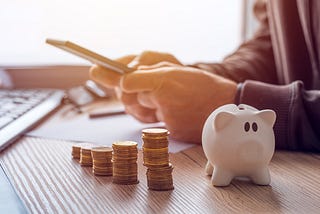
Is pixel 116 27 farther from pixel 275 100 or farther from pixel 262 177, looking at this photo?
pixel 262 177

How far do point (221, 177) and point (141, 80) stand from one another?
0.78 feet

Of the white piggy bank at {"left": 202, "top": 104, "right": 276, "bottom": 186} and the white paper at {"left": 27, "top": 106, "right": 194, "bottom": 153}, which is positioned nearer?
the white piggy bank at {"left": 202, "top": 104, "right": 276, "bottom": 186}

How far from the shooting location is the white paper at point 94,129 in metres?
0.79

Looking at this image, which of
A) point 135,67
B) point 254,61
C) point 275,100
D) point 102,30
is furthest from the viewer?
point 102,30

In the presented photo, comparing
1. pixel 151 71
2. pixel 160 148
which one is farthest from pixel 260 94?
pixel 160 148

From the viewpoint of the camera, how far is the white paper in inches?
31.0

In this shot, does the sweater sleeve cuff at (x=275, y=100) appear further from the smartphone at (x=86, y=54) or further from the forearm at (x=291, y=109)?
the smartphone at (x=86, y=54)

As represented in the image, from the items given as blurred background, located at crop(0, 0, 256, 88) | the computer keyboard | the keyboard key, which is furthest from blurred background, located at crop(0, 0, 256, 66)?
the keyboard key

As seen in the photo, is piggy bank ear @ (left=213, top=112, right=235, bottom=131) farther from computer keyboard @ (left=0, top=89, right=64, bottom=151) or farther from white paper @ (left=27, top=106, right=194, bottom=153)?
computer keyboard @ (left=0, top=89, right=64, bottom=151)

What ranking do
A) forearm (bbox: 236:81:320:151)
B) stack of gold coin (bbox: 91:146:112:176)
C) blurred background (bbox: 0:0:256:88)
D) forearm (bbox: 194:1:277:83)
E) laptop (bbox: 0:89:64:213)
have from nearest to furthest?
1. laptop (bbox: 0:89:64:213)
2. stack of gold coin (bbox: 91:146:112:176)
3. forearm (bbox: 236:81:320:151)
4. forearm (bbox: 194:1:277:83)
5. blurred background (bbox: 0:0:256:88)

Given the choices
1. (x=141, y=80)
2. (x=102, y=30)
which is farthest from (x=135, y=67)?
(x=102, y=30)

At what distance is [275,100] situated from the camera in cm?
73

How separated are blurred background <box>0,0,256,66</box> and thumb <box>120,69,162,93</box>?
26.8 inches

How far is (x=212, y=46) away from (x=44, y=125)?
734mm
